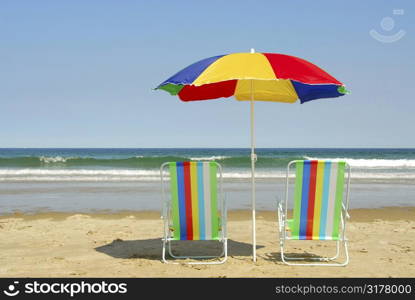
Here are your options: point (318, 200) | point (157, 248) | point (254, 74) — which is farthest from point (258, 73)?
point (157, 248)

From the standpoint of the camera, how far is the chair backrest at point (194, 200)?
16.3ft

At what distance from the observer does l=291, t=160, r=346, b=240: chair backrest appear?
4.88 metres

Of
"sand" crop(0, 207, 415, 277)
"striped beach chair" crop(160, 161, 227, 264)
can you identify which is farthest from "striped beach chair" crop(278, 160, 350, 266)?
"striped beach chair" crop(160, 161, 227, 264)

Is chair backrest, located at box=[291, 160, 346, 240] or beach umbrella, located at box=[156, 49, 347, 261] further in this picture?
chair backrest, located at box=[291, 160, 346, 240]

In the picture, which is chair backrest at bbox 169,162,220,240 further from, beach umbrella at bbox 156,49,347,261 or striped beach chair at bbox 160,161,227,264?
beach umbrella at bbox 156,49,347,261

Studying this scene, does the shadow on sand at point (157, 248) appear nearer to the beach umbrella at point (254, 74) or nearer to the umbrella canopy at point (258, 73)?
the beach umbrella at point (254, 74)

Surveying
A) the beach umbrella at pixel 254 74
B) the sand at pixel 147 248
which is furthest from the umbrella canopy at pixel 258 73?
the sand at pixel 147 248

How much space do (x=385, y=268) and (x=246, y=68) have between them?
241 cm

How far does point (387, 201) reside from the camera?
1116 centimetres

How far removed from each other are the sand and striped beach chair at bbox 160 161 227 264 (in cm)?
34

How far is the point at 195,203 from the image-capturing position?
199 inches

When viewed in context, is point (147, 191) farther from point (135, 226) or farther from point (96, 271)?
point (96, 271)

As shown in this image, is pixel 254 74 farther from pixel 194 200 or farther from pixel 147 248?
pixel 147 248

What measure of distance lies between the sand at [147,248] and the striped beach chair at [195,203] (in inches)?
13.5
